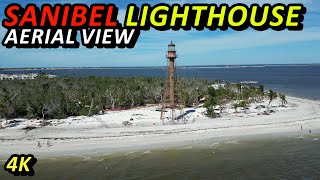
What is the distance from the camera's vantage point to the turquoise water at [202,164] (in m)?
27.6

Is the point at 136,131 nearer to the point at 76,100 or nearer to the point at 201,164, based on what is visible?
the point at 201,164

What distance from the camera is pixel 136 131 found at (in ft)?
131

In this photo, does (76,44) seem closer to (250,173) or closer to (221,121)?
(250,173)

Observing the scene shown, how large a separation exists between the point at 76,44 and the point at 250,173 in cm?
1624

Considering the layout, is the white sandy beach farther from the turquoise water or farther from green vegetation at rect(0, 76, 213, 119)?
green vegetation at rect(0, 76, 213, 119)

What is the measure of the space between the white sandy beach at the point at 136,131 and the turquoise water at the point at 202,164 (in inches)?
76.4

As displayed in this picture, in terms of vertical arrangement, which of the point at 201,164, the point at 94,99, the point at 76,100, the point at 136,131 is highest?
the point at 94,99

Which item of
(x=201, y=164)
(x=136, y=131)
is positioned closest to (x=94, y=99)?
(x=136, y=131)

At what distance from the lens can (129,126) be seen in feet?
140

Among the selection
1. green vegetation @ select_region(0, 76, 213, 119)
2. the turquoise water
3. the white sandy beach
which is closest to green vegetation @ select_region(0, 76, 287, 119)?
green vegetation @ select_region(0, 76, 213, 119)

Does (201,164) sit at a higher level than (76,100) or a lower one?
lower

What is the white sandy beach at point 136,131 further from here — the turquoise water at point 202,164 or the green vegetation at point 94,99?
the green vegetation at point 94,99

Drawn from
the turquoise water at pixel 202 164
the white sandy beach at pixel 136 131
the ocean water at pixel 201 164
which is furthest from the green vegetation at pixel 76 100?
the turquoise water at pixel 202 164

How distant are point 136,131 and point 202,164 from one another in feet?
37.2
